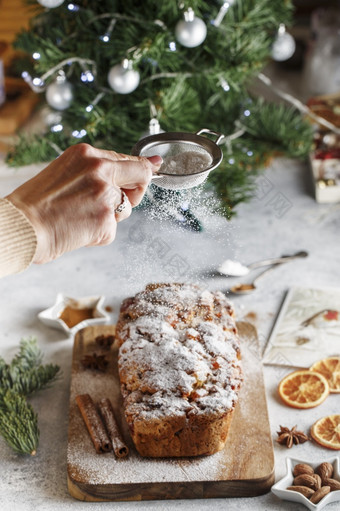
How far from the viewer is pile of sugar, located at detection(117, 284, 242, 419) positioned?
134cm

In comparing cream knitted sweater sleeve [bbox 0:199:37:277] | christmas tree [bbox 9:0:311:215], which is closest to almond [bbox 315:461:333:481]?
cream knitted sweater sleeve [bbox 0:199:37:277]

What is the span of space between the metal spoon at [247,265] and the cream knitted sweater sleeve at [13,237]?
31.6 inches

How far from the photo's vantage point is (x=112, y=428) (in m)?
1.41

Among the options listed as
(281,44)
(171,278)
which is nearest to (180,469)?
(171,278)

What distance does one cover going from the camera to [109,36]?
1938mm

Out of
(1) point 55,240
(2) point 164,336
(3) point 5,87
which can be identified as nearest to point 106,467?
(2) point 164,336

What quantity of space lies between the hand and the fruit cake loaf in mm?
319

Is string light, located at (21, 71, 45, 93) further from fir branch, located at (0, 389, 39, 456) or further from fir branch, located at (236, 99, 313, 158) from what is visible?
fir branch, located at (0, 389, 39, 456)

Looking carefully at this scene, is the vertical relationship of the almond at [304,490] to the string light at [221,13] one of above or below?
below

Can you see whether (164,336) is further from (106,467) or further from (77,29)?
(77,29)

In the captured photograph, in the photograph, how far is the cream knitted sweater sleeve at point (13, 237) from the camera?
1.11m

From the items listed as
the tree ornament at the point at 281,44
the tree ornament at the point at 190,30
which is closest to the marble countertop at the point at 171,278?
the tree ornament at the point at 281,44

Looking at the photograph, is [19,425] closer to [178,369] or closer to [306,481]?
[178,369]

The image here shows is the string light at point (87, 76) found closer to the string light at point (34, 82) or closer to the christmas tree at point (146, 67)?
the christmas tree at point (146, 67)
